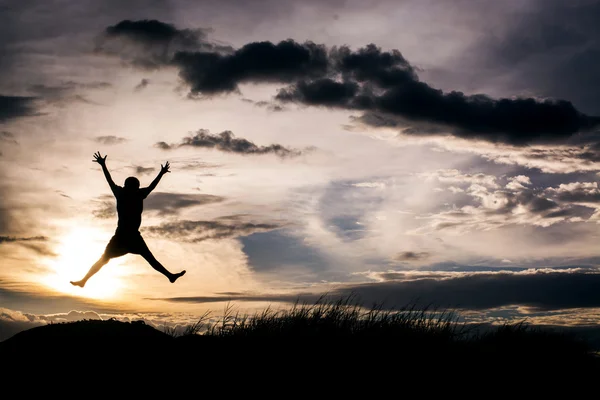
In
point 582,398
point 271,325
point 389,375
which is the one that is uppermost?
point 271,325

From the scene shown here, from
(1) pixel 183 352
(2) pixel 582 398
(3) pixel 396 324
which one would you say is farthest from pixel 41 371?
(2) pixel 582 398

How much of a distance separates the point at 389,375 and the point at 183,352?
3861 millimetres

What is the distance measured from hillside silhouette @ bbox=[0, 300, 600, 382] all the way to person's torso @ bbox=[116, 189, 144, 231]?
Result: 6.80ft

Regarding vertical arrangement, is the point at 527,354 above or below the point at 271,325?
below

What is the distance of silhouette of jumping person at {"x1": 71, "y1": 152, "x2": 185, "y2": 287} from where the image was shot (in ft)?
39.6

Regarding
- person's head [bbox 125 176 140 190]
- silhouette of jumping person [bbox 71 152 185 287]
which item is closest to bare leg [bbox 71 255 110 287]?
silhouette of jumping person [bbox 71 152 185 287]

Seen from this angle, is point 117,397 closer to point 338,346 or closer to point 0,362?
point 0,362

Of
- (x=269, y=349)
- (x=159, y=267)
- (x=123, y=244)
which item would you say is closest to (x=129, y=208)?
(x=123, y=244)

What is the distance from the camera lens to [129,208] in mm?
12086

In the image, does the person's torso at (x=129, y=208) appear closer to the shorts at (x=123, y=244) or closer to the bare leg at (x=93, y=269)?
the shorts at (x=123, y=244)

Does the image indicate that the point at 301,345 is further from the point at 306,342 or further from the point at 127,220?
the point at 127,220

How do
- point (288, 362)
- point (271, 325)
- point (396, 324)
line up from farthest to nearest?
point (396, 324)
point (271, 325)
point (288, 362)

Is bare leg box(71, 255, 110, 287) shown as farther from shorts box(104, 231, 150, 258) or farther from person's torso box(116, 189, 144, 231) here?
person's torso box(116, 189, 144, 231)

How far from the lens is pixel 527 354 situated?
596 inches
